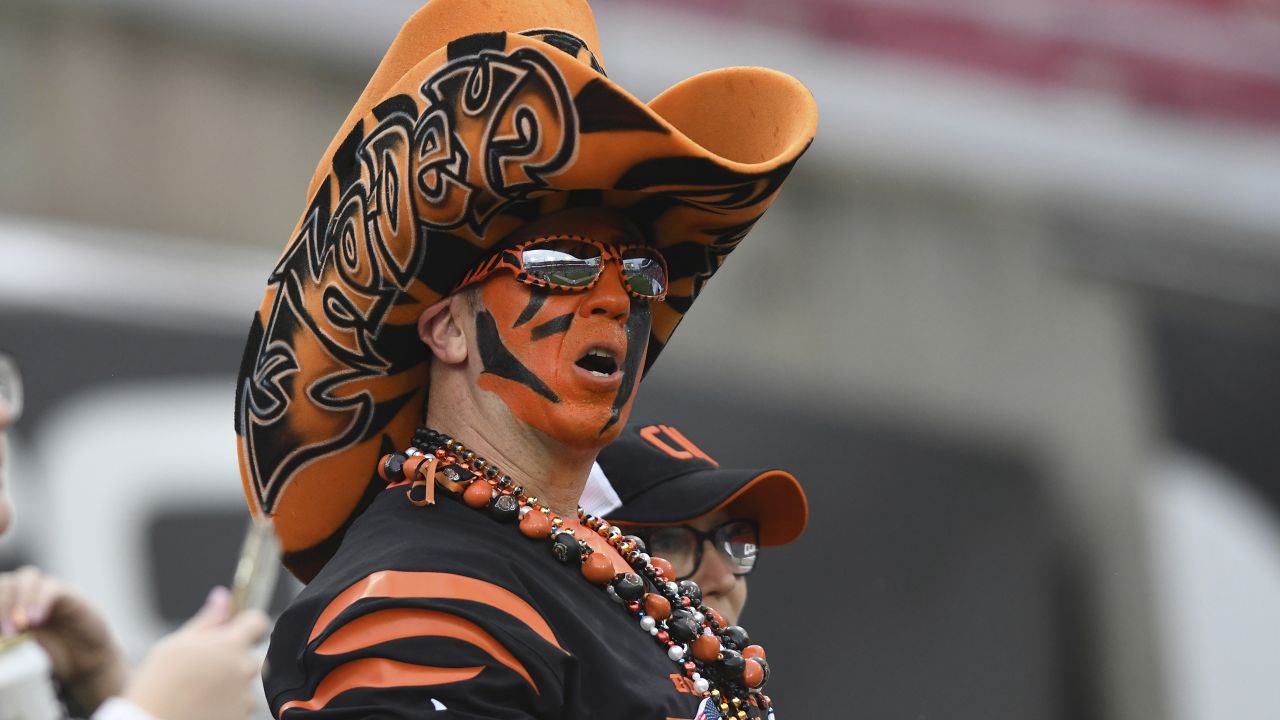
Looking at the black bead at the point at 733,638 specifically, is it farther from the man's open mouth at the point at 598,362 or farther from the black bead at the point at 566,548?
the man's open mouth at the point at 598,362

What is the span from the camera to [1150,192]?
7828 millimetres

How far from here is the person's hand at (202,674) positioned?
2109mm

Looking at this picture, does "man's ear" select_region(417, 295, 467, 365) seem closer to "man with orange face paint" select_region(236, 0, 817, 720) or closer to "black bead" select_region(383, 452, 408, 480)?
"man with orange face paint" select_region(236, 0, 817, 720)

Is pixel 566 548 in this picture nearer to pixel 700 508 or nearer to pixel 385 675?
pixel 385 675

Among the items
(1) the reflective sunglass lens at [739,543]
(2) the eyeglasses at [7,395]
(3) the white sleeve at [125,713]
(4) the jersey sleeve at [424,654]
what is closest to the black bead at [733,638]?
(4) the jersey sleeve at [424,654]

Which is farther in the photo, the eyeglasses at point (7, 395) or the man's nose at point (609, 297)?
the eyeglasses at point (7, 395)

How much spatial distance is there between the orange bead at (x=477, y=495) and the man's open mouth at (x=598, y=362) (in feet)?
0.59

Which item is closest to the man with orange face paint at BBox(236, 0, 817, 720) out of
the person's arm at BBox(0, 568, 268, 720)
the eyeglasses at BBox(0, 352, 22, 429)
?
the person's arm at BBox(0, 568, 268, 720)

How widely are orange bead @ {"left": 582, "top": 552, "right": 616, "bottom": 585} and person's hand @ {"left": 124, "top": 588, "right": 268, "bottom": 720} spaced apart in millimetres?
521

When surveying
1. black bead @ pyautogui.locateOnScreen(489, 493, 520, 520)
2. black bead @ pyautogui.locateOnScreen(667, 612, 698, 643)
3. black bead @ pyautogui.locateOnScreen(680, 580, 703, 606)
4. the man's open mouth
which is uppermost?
the man's open mouth

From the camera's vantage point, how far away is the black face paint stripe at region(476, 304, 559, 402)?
6.37ft

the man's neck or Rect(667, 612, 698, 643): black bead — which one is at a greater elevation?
the man's neck

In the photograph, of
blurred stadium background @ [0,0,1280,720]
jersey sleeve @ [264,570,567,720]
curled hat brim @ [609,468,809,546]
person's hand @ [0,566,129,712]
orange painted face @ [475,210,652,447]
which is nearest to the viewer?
jersey sleeve @ [264,570,567,720]

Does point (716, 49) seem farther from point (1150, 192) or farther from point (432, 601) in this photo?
point (432, 601)
